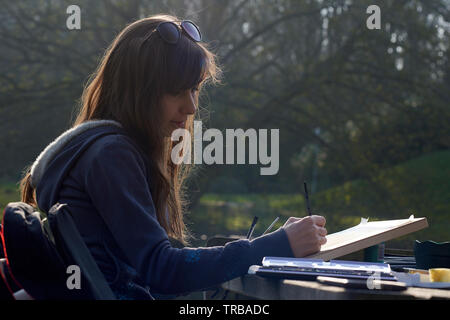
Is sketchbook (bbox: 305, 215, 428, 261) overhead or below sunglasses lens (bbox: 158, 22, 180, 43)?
below

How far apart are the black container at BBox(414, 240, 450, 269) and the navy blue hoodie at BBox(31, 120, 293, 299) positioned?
0.60 m

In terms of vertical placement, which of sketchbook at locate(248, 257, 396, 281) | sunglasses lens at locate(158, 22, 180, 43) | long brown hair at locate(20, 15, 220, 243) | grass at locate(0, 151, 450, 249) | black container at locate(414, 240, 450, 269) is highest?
sunglasses lens at locate(158, 22, 180, 43)

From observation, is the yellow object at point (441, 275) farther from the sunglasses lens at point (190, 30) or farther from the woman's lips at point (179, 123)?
the sunglasses lens at point (190, 30)

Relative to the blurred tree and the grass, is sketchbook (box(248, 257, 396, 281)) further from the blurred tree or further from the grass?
the blurred tree

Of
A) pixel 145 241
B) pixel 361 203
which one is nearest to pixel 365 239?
pixel 145 241

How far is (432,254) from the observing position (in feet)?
6.79

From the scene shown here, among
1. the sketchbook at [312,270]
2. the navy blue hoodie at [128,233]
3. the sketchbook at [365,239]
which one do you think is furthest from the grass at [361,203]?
the navy blue hoodie at [128,233]

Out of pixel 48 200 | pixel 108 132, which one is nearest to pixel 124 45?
pixel 108 132

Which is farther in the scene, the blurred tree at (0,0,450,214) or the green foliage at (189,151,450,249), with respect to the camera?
the green foliage at (189,151,450,249)

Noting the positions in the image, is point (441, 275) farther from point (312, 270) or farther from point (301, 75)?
point (301, 75)

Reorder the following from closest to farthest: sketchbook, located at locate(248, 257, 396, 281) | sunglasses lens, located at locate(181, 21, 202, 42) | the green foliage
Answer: sketchbook, located at locate(248, 257, 396, 281) < sunglasses lens, located at locate(181, 21, 202, 42) < the green foliage

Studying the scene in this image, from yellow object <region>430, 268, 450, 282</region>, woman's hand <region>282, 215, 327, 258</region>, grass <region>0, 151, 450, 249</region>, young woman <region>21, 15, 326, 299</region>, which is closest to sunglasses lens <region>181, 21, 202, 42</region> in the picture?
young woman <region>21, 15, 326, 299</region>

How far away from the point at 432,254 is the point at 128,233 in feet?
3.51

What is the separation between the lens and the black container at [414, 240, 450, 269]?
2.05m
